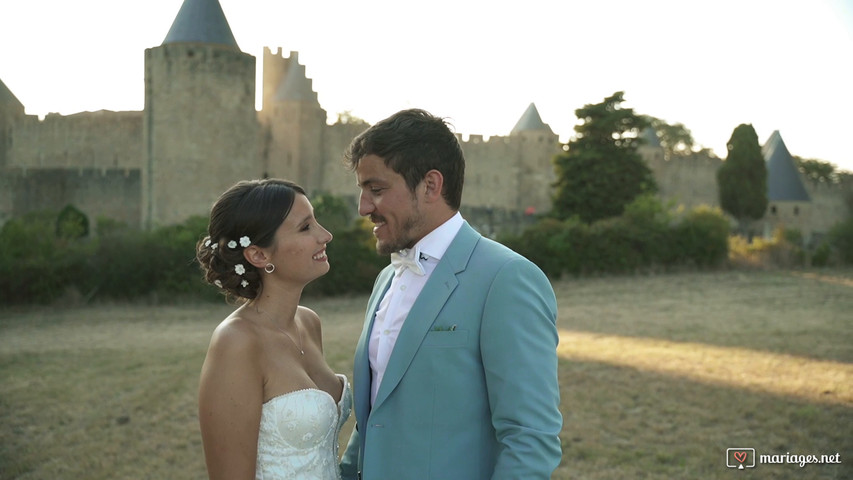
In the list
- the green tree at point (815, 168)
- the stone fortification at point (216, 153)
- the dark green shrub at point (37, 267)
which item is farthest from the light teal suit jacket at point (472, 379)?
the green tree at point (815, 168)

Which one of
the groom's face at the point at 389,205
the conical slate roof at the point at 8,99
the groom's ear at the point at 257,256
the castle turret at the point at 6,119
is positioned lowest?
the groom's ear at the point at 257,256

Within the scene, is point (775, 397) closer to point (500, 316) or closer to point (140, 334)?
point (500, 316)

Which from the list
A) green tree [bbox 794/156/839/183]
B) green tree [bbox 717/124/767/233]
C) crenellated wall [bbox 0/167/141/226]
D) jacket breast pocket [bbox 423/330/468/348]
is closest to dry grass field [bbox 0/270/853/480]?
jacket breast pocket [bbox 423/330/468/348]

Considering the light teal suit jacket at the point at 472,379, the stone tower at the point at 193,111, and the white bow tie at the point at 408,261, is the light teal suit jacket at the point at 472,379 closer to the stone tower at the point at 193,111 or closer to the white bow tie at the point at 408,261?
the white bow tie at the point at 408,261

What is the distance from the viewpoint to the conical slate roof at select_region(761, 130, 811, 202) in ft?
118

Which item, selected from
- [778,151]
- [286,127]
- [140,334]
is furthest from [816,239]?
[140,334]

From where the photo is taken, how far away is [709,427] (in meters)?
6.93

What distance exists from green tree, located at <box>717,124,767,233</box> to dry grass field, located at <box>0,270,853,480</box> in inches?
706

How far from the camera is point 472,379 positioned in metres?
2.47

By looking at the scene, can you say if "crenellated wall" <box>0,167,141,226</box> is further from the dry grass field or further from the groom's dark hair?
the groom's dark hair

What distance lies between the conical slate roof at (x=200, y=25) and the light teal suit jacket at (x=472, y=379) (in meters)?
25.6

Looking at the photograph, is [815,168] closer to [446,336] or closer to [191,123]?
[191,123]

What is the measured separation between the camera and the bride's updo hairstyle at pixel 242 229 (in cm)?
298

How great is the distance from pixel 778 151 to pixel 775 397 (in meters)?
32.2
